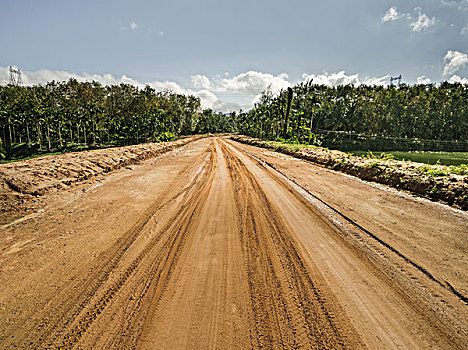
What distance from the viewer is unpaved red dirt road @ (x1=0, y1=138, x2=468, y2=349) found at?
1936mm

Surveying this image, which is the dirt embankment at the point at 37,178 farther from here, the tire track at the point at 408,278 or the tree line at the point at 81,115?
the tree line at the point at 81,115

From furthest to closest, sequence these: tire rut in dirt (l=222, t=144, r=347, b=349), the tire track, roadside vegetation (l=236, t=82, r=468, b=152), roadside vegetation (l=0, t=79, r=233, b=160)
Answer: roadside vegetation (l=236, t=82, r=468, b=152), roadside vegetation (l=0, t=79, r=233, b=160), the tire track, tire rut in dirt (l=222, t=144, r=347, b=349)

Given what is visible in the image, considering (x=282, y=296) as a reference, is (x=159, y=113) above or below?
above

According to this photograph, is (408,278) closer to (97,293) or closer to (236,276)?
(236,276)

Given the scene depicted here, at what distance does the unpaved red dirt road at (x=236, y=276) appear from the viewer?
1936 millimetres

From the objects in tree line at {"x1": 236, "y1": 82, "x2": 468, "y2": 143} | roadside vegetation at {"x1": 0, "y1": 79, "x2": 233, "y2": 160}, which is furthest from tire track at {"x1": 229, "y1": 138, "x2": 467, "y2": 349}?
tree line at {"x1": 236, "y1": 82, "x2": 468, "y2": 143}

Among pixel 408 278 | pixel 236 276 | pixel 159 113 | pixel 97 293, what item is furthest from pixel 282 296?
pixel 159 113

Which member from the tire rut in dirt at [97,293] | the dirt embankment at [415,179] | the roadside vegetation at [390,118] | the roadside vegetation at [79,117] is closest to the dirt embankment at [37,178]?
the tire rut in dirt at [97,293]

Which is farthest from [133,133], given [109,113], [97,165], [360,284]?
[360,284]

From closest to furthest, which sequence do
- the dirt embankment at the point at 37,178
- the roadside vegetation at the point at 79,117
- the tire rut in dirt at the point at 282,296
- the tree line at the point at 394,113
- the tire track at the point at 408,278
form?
1. the tire rut in dirt at the point at 282,296
2. the tire track at the point at 408,278
3. the dirt embankment at the point at 37,178
4. the roadside vegetation at the point at 79,117
5. the tree line at the point at 394,113

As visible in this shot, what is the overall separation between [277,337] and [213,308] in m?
0.69

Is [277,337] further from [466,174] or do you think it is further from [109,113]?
[109,113]

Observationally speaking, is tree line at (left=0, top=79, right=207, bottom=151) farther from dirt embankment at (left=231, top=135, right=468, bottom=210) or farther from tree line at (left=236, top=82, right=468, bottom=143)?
dirt embankment at (left=231, top=135, right=468, bottom=210)

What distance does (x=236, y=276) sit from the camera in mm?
2689
